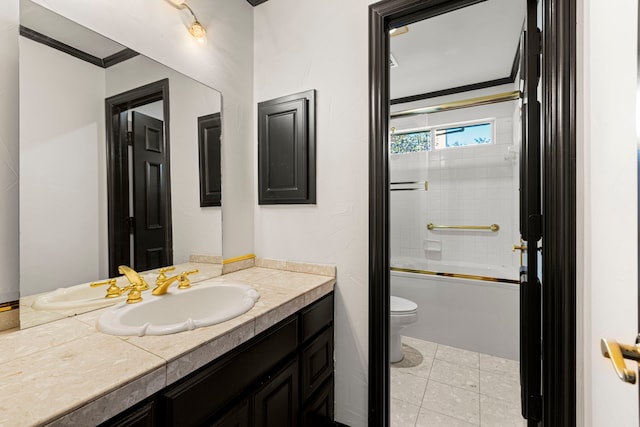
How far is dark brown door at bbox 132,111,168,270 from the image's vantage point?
124 centimetres

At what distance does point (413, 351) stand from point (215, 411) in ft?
6.18

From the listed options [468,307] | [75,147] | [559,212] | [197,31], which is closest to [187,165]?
[75,147]

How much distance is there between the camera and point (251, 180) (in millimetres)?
1785

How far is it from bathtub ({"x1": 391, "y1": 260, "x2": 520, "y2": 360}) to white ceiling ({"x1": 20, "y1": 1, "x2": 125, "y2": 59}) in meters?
2.56

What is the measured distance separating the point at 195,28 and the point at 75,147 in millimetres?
840

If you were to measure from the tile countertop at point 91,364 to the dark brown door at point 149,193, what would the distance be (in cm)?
32

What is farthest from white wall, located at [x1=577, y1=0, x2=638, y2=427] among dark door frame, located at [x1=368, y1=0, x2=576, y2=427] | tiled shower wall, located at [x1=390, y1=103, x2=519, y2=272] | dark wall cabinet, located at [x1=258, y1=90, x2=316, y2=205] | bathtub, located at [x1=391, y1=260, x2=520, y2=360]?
tiled shower wall, located at [x1=390, y1=103, x2=519, y2=272]

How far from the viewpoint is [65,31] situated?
3.35ft

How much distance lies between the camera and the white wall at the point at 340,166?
146 centimetres

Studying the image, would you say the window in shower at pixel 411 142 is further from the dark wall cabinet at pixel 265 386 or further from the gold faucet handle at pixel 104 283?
the gold faucet handle at pixel 104 283

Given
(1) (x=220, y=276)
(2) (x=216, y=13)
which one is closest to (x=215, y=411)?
(1) (x=220, y=276)

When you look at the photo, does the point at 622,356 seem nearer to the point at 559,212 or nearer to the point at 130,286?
the point at 559,212

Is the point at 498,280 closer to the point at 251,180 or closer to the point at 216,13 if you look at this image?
the point at 251,180

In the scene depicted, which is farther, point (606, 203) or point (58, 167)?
point (58, 167)
